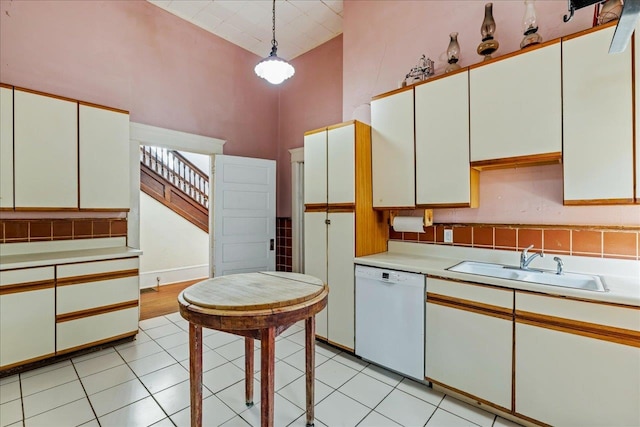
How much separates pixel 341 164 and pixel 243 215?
2.01 metres

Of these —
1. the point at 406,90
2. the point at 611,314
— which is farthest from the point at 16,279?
the point at 611,314

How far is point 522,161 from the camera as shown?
1.99m

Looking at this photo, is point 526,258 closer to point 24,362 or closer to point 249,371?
point 249,371

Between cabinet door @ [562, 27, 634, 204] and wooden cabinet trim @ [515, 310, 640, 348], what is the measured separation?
0.72m

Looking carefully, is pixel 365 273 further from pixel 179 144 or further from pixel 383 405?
pixel 179 144

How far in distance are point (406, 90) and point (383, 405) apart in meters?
2.48

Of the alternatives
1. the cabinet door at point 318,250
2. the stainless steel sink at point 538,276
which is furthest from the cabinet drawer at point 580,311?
the cabinet door at point 318,250

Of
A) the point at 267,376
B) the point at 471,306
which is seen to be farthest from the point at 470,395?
the point at 267,376

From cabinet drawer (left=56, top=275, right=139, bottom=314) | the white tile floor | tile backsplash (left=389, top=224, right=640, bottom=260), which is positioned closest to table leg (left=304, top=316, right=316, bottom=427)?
the white tile floor

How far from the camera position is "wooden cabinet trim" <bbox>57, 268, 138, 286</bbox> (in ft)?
8.07

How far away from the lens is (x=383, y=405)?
1.98m

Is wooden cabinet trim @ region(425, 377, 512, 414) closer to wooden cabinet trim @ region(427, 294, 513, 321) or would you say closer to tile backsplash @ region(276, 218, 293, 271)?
wooden cabinet trim @ region(427, 294, 513, 321)

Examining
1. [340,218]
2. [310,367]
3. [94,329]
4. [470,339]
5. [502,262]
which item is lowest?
[94,329]

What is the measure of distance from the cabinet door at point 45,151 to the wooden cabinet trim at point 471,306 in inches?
131
